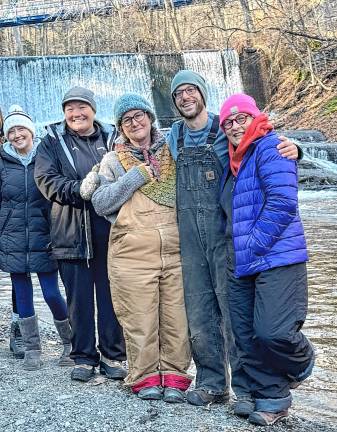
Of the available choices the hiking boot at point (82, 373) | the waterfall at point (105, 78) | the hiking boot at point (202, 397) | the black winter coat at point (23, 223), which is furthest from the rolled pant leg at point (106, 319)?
the waterfall at point (105, 78)

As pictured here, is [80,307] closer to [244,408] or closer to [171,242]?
[171,242]

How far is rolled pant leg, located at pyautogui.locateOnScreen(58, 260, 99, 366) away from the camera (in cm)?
403

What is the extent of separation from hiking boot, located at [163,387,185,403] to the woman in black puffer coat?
3.43 ft

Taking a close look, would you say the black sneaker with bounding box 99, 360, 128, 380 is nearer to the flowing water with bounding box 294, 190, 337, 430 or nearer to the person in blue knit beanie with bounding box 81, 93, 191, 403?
the person in blue knit beanie with bounding box 81, 93, 191, 403

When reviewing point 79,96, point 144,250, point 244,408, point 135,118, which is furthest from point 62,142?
point 244,408

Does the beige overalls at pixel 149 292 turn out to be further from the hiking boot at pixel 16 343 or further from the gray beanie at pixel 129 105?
the hiking boot at pixel 16 343

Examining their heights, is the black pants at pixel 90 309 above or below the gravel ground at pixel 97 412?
above

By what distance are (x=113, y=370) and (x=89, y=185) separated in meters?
1.19

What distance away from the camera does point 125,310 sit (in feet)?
12.3

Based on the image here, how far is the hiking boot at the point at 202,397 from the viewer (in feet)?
11.8

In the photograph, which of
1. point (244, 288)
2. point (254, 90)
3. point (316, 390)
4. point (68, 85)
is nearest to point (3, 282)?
point (316, 390)

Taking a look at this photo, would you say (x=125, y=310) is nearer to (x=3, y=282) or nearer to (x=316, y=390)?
(x=316, y=390)

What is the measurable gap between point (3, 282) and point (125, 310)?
5.36 metres

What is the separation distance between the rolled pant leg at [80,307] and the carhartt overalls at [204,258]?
70cm
